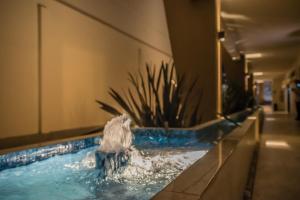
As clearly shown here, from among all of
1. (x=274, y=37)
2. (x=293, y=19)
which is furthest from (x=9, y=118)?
(x=274, y=37)

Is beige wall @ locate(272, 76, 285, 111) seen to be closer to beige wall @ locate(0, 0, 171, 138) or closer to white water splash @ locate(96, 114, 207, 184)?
beige wall @ locate(0, 0, 171, 138)

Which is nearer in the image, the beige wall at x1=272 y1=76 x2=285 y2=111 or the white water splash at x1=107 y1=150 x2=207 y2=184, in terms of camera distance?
the white water splash at x1=107 y1=150 x2=207 y2=184

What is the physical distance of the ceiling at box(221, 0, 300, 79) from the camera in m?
6.41

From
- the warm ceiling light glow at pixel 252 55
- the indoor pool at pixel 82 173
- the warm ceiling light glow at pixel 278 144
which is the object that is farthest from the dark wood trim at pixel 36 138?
the warm ceiling light glow at pixel 252 55

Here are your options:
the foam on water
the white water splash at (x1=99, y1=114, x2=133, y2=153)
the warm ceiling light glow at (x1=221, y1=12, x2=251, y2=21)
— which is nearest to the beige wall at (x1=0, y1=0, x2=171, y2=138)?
the foam on water

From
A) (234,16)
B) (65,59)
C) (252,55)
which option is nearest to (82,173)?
(65,59)

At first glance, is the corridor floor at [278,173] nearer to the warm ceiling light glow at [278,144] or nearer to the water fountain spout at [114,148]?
the warm ceiling light glow at [278,144]

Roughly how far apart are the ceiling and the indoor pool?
496cm

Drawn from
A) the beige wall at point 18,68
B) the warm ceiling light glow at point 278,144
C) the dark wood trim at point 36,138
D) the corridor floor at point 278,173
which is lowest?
the warm ceiling light glow at point 278,144

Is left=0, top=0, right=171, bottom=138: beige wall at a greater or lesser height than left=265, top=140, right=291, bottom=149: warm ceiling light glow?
greater

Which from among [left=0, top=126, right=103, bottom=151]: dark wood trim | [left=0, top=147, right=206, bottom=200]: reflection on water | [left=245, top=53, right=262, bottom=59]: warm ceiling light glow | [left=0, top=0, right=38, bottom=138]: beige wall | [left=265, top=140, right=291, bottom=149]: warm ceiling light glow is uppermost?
[left=245, top=53, right=262, bottom=59]: warm ceiling light glow

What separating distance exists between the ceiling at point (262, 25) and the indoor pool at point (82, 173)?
496 centimetres

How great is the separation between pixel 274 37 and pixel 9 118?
915cm

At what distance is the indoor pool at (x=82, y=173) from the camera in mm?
1290
